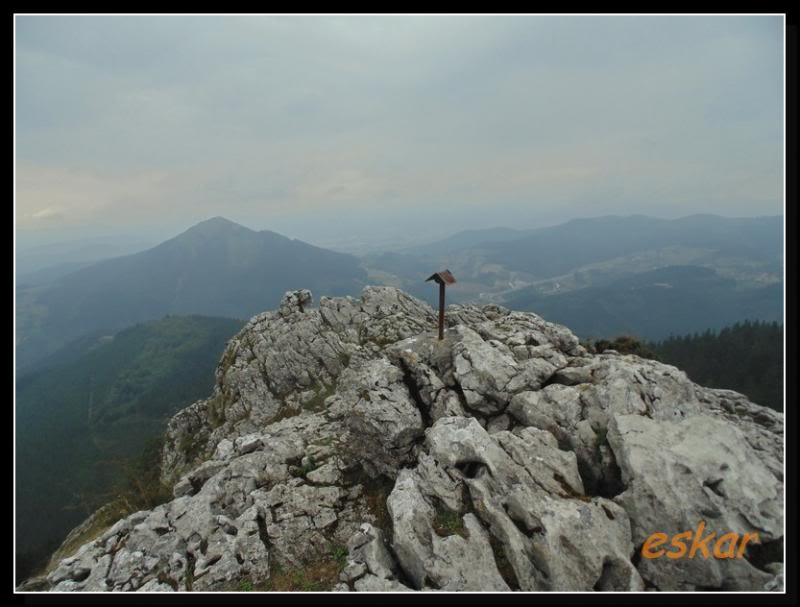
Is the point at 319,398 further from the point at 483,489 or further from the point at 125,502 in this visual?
the point at 483,489

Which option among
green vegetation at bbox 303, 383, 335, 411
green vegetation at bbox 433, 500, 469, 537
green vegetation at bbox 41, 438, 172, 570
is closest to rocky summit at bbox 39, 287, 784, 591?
green vegetation at bbox 433, 500, 469, 537

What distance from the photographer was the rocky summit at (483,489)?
13.8 m

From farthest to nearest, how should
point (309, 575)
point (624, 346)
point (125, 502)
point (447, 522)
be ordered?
point (624, 346)
point (125, 502)
point (309, 575)
point (447, 522)

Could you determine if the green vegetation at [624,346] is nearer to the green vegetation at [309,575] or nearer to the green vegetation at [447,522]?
the green vegetation at [447,522]

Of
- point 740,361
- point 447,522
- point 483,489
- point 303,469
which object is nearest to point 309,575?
point 303,469

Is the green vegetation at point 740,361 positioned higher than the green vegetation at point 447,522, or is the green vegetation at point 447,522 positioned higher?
the green vegetation at point 447,522

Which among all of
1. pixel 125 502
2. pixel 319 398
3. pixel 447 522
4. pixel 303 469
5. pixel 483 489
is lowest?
pixel 125 502

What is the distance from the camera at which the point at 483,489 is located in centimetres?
1584

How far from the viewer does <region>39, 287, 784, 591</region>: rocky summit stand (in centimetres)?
1384

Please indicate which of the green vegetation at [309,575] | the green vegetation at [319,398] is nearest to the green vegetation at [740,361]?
the green vegetation at [319,398]

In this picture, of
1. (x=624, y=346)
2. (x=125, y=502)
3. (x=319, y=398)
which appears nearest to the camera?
(x=125, y=502)

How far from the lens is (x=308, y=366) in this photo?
4172cm

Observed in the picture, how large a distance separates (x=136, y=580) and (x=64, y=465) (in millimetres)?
216792
